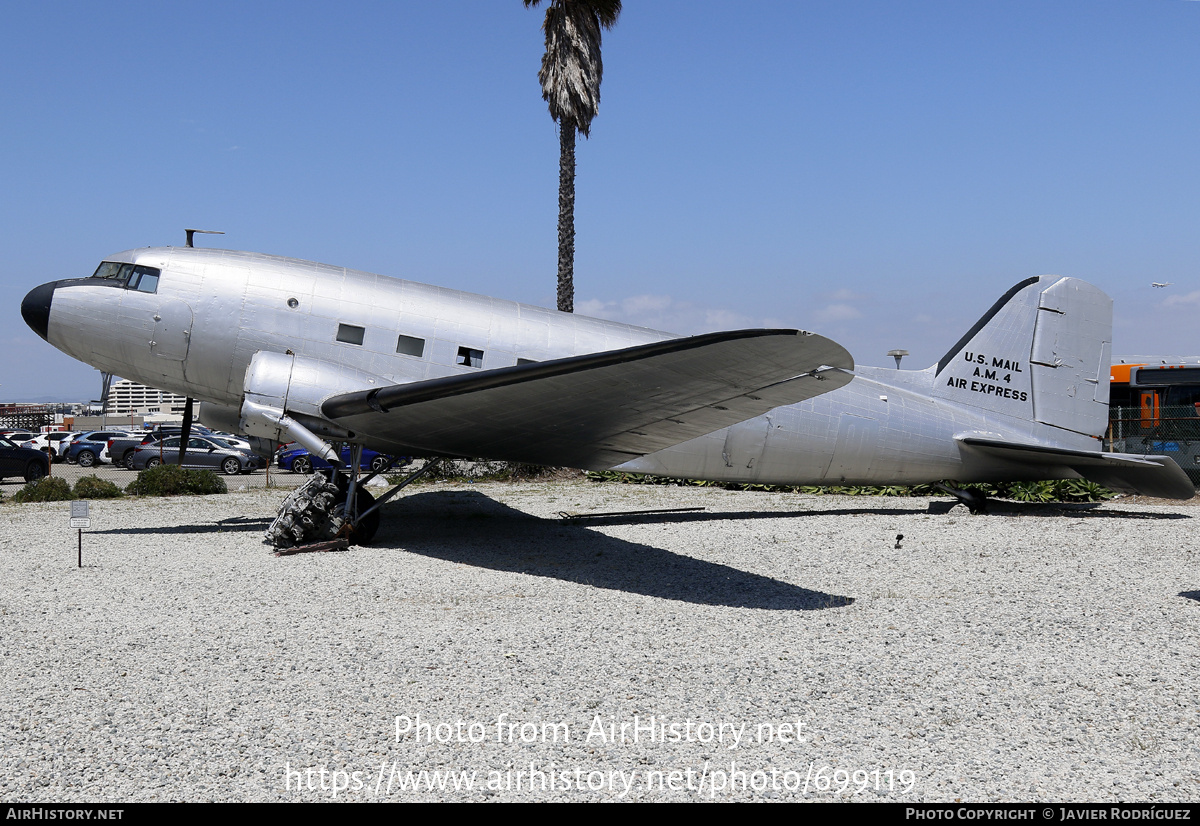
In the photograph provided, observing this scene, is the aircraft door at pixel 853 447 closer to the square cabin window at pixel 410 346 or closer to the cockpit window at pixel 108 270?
the square cabin window at pixel 410 346

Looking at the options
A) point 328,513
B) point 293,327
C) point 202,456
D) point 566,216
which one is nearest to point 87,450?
point 202,456

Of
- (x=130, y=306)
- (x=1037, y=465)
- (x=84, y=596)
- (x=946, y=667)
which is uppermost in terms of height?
(x=130, y=306)

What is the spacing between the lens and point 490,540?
1083 centimetres

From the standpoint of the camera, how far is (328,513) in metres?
9.93

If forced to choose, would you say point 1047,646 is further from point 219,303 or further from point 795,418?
point 219,303

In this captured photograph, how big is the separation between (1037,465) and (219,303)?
13067mm

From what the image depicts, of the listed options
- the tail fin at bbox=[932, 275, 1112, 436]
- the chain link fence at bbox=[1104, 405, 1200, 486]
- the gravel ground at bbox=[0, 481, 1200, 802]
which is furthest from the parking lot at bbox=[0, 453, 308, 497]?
the chain link fence at bbox=[1104, 405, 1200, 486]

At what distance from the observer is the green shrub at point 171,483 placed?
690 inches

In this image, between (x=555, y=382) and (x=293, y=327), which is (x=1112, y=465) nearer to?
(x=555, y=382)

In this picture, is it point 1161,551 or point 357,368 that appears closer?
point 1161,551

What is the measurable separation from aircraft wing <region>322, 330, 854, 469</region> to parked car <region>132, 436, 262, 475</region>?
2490cm

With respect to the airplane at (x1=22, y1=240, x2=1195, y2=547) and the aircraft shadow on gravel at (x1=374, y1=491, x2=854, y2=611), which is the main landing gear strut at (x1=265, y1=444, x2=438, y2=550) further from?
the aircraft shadow on gravel at (x1=374, y1=491, x2=854, y2=611)
